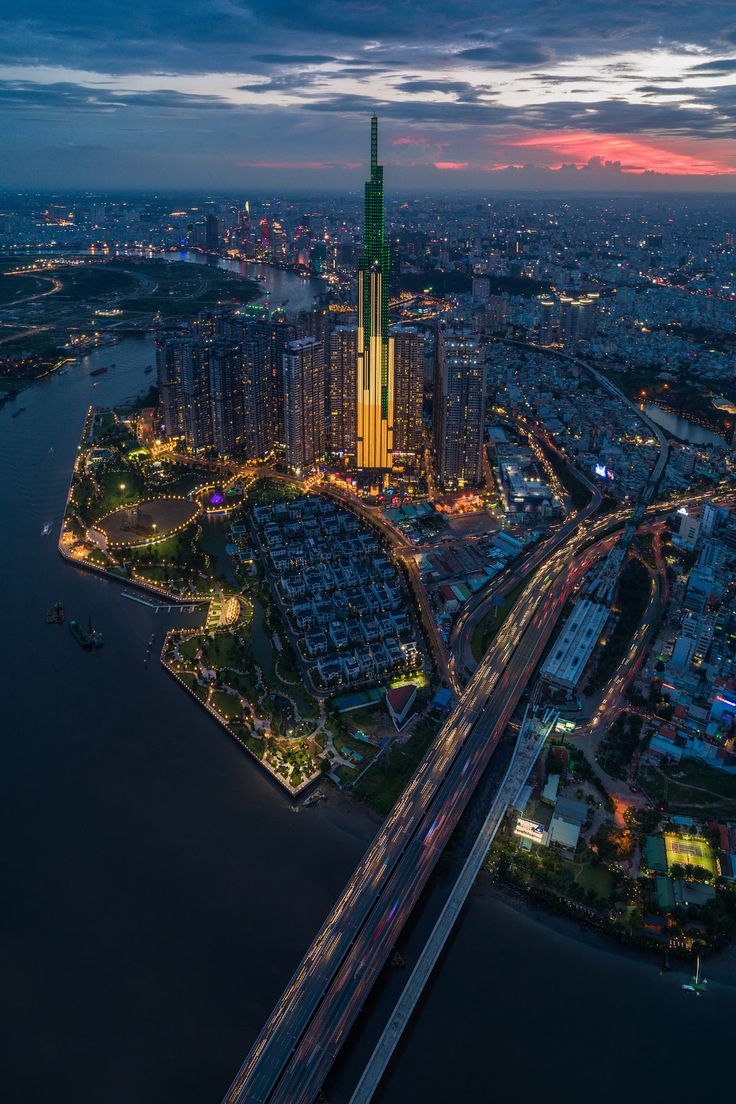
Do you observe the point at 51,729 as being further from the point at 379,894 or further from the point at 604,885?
the point at 604,885

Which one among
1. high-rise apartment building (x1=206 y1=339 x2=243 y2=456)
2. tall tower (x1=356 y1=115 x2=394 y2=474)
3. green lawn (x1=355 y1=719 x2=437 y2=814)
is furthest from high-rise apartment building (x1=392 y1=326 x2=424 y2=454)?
green lawn (x1=355 y1=719 x2=437 y2=814)

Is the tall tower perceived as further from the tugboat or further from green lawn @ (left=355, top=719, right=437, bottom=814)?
green lawn @ (left=355, top=719, right=437, bottom=814)

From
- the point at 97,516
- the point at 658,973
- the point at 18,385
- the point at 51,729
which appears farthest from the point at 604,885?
the point at 18,385

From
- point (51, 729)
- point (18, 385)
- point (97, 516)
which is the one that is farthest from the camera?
point (18, 385)

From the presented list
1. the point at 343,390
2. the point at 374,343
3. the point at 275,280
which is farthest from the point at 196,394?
the point at 275,280

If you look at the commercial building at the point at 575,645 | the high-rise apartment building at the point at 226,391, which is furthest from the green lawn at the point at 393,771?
the high-rise apartment building at the point at 226,391

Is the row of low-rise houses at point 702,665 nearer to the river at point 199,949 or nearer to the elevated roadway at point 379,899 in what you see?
the elevated roadway at point 379,899


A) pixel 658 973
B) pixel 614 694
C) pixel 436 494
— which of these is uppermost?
pixel 436 494
